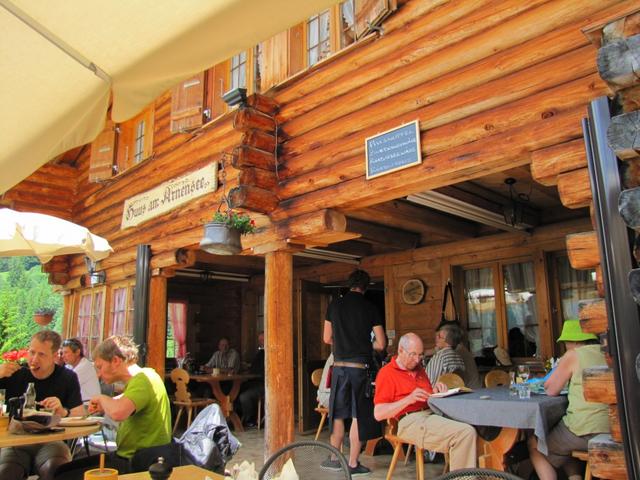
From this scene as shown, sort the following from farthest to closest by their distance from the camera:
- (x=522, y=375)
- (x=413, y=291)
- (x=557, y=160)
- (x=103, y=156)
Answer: (x=103, y=156)
(x=413, y=291)
(x=522, y=375)
(x=557, y=160)

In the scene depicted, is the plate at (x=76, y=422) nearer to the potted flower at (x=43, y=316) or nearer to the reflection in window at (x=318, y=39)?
the potted flower at (x=43, y=316)

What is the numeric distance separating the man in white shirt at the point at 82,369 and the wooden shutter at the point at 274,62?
3.39m

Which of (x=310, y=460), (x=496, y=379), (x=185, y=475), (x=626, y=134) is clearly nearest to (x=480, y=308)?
(x=496, y=379)

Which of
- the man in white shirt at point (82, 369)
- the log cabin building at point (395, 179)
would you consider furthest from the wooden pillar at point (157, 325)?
the man in white shirt at point (82, 369)

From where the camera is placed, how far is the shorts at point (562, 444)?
393 cm

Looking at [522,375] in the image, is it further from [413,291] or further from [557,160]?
Answer: [413,291]

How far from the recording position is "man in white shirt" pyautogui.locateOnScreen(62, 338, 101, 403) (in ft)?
18.4

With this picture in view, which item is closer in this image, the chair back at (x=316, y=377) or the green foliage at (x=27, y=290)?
the chair back at (x=316, y=377)

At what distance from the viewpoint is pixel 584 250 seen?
3396mm

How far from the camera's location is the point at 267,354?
17.5 feet

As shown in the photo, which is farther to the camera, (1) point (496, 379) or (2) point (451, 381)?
(1) point (496, 379)

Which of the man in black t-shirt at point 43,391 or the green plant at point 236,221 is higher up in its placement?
the green plant at point 236,221

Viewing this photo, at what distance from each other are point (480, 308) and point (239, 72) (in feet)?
14.1

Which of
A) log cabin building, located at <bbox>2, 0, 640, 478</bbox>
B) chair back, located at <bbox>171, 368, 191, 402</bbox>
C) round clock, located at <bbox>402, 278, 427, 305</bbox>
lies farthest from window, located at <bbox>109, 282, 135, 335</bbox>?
round clock, located at <bbox>402, 278, 427, 305</bbox>
